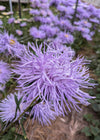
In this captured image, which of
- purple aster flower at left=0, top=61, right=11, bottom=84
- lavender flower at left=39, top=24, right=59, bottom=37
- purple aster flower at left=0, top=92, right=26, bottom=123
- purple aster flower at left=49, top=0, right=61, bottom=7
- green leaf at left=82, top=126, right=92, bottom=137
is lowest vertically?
green leaf at left=82, top=126, right=92, bottom=137

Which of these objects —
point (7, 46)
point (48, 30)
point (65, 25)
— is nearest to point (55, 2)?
point (65, 25)

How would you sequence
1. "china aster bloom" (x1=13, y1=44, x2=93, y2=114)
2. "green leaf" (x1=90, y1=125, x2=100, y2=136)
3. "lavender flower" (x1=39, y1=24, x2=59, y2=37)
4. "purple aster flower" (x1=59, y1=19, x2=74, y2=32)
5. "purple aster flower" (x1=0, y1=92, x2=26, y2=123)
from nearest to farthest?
"china aster bloom" (x1=13, y1=44, x2=93, y2=114)
"purple aster flower" (x1=0, y1=92, x2=26, y2=123)
"green leaf" (x1=90, y1=125, x2=100, y2=136)
"lavender flower" (x1=39, y1=24, x2=59, y2=37)
"purple aster flower" (x1=59, y1=19, x2=74, y2=32)

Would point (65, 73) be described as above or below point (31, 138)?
above

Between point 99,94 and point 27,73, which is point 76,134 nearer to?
point 99,94

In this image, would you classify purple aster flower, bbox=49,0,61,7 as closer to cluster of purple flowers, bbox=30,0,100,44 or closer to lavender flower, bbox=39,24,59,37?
cluster of purple flowers, bbox=30,0,100,44

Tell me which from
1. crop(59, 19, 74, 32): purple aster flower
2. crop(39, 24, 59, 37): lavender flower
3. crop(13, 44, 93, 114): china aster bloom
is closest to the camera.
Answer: crop(13, 44, 93, 114): china aster bloom

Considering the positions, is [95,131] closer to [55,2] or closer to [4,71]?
[4,71]

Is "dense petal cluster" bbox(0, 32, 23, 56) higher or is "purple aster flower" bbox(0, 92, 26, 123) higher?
"dense petal cluster" bbox(0, 32, 23, 56)

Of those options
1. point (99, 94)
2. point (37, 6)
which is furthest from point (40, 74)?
point (37, 6)

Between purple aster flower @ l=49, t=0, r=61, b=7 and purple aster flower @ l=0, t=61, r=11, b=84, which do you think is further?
purple aster flower @ l=49, t=0, r=61, b=7

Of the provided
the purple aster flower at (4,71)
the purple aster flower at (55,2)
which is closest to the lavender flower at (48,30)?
the purple aster flower at (55,2)

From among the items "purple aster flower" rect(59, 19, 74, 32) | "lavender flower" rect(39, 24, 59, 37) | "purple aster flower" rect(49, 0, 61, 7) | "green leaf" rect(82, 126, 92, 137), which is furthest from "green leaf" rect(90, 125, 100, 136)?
"purple aster flower" rect(49, 0, 61, 7)
